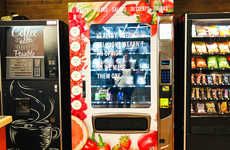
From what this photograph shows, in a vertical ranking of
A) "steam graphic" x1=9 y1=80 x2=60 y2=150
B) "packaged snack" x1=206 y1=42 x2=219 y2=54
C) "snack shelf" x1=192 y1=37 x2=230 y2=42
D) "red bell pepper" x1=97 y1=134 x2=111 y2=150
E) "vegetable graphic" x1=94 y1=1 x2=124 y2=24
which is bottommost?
"red bell pepper" x1=97 y1=134 x2=111 y2=150

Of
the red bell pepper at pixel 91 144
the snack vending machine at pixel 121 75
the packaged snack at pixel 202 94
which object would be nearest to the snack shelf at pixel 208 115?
the packaged snack at pixel 202 94

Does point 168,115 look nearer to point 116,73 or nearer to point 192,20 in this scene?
point 116,73

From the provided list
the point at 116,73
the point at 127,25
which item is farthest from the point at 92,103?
the point at 127,25

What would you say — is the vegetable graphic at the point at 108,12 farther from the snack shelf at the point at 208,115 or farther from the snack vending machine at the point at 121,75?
the snack shelf at the point at 208,115

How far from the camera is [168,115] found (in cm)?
341

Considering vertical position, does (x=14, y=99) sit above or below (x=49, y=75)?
below

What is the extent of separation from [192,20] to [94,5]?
1119 mm

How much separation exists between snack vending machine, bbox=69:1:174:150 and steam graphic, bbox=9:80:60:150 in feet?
1.05

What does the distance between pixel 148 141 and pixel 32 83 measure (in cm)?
154

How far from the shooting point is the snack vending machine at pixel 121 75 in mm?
3385

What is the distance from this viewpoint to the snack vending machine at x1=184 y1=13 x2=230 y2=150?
346 centimetres

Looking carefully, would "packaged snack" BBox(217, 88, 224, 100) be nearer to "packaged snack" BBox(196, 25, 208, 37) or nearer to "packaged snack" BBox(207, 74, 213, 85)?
"packaged snack" BBox(207, 74, 213, 85)

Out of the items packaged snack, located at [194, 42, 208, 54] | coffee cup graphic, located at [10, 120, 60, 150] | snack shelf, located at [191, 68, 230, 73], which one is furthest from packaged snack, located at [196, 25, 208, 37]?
coffee cup graphic, located at [10, 120, 60, 150]

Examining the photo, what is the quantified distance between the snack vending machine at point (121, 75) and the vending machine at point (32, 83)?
24cm
